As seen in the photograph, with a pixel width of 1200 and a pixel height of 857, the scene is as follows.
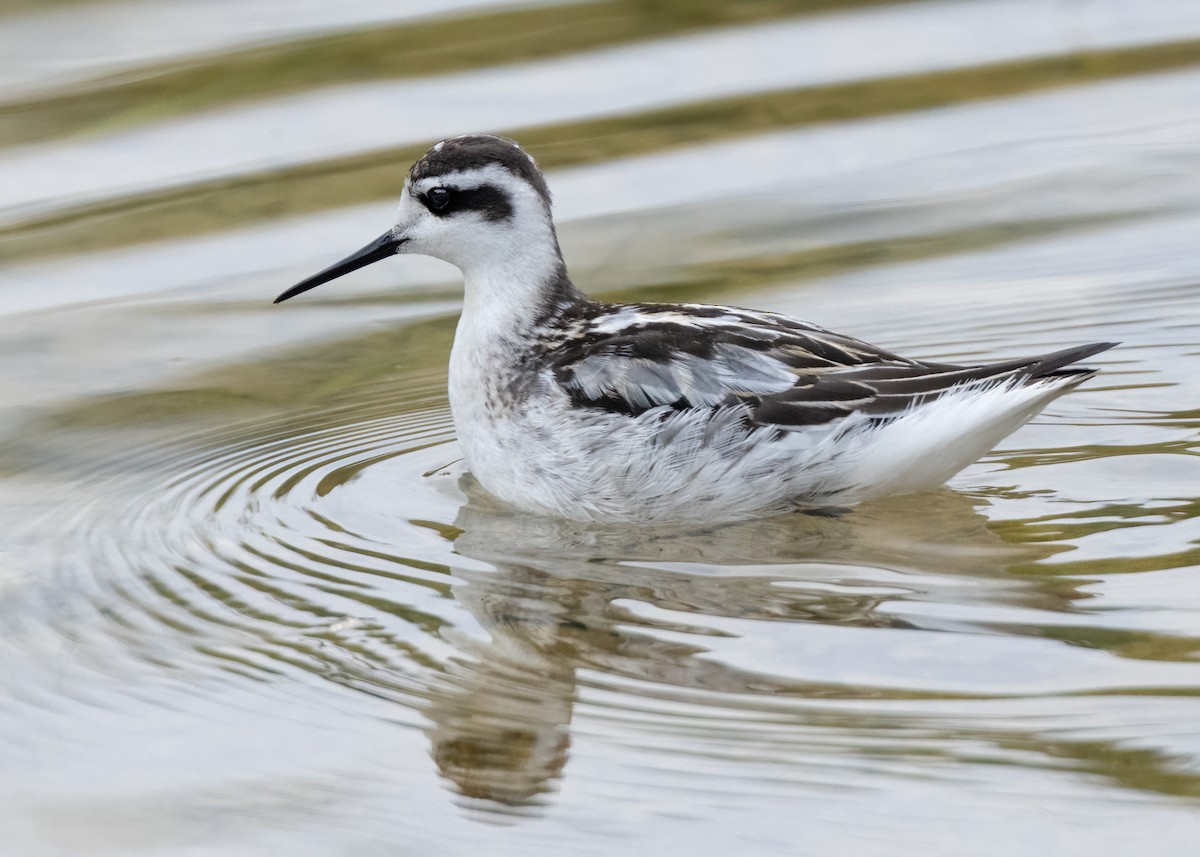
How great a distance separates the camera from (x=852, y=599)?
5.27 meters

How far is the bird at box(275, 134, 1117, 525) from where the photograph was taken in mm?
5840

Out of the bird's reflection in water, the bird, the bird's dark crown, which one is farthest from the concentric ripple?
the bird's dark crown

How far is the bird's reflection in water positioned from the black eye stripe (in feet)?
3.46

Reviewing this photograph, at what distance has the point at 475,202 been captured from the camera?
6586mm

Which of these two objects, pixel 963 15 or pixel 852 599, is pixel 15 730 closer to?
pixel 852 599

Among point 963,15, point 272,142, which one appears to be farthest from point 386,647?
point 963,15

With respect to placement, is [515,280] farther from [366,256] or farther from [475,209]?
[366,256]

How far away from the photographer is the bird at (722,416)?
19.2 feet

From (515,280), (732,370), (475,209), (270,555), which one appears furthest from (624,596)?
(475,209)

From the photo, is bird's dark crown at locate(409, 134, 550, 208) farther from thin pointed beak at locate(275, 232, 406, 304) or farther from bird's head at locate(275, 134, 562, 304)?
thin pointed beak at locate(275, 232, 406, 304)

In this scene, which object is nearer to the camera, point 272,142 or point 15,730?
point 15,730

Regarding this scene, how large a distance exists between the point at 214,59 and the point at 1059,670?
692 centimetres

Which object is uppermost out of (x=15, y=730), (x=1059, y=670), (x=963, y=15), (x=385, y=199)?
(x=963, y=15)

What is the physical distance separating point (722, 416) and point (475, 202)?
4.42 ft
